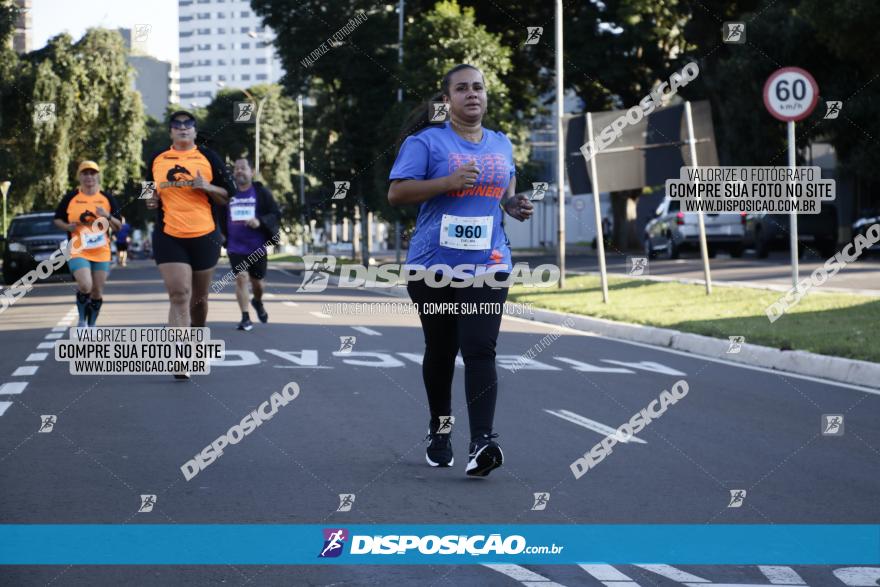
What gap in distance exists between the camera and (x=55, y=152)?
43.5 metres

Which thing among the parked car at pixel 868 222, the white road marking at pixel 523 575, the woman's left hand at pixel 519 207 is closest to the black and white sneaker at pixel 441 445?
the woman's left hand at pixel 519 207

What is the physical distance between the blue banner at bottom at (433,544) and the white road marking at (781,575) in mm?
100

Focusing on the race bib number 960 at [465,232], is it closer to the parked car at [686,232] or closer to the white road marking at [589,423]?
the white road marking at [589,423]

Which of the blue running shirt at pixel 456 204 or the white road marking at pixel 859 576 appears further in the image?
the blue running shirt at pixel 456 204

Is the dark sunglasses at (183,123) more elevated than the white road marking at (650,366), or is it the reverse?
the dark sunglasses at (183,123)

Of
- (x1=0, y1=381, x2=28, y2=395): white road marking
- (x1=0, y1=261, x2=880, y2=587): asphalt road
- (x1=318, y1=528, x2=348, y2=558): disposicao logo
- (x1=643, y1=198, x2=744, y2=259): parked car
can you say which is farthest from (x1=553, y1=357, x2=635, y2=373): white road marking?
(x1=643, y1=198, x2=744, y2=259): parked car

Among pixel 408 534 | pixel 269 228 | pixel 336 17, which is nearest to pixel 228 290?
pixel 269 228

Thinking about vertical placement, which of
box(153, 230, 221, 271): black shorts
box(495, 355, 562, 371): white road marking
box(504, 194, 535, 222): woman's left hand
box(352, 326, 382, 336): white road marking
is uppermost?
box(504, 194, 535, 222): woman's left hand

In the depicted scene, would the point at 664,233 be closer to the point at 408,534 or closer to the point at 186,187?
the point at 186,187

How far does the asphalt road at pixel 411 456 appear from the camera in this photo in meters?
5.05

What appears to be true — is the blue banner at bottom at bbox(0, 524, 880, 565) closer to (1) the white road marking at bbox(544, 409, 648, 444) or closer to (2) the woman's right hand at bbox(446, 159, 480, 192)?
(2) the woman's right hand at bbox(446, 159, 480, 192)

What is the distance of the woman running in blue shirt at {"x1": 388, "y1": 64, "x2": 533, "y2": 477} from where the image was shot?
6.90m

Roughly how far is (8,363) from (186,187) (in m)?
2.94

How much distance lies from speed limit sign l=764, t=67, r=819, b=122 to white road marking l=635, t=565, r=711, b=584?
12602 millimetres
